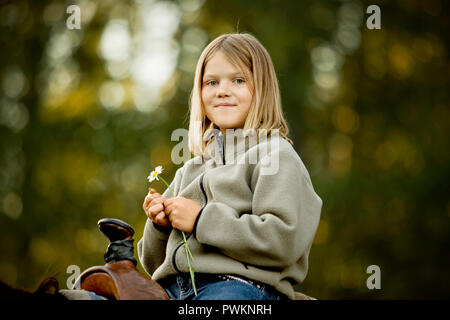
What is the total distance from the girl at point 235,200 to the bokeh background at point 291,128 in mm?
6837

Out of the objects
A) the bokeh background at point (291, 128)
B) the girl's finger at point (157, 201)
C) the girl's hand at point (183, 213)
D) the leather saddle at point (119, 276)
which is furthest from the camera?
the bokeh background at point (291, 128)

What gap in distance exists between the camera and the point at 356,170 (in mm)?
10055

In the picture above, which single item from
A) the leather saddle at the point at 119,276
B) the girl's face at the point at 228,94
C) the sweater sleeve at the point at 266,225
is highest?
the girl's face at the point at 228,94

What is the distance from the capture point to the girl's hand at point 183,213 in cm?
270

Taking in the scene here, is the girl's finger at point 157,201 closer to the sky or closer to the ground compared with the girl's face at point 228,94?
closer to the ground

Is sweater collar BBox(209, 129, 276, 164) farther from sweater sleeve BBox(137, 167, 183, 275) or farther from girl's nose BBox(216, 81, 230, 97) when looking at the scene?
sweater sleeve BBox(137, 167, 183, 275)

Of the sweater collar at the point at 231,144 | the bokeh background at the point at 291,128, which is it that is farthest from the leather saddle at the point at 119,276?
the bokeh background at the point at 291,128

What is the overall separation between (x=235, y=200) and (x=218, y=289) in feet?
1.47

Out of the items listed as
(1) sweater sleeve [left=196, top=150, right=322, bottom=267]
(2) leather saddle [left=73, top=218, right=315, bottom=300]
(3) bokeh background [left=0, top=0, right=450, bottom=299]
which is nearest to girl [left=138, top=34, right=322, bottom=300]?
(1) sweater sleeve [left=196, top=150, right=322, bottom=267]

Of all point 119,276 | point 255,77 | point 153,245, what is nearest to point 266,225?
point 119,276

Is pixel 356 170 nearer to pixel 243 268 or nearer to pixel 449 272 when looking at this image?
pixel 449 272

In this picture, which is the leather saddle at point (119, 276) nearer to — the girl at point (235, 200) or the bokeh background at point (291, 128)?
the girl at point (235, 200)

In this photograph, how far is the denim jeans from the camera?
253 cm

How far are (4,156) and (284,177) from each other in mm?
9045
